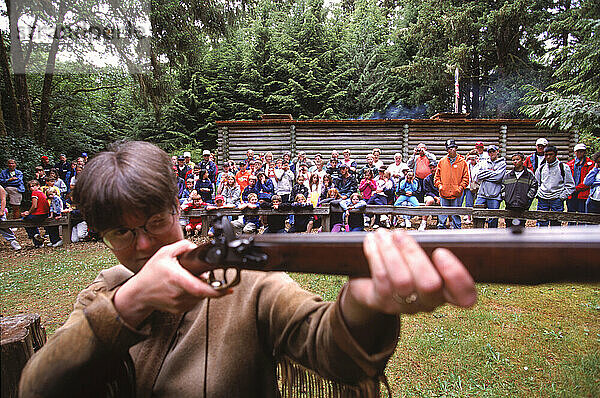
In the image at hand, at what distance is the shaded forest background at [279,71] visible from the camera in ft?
56.2

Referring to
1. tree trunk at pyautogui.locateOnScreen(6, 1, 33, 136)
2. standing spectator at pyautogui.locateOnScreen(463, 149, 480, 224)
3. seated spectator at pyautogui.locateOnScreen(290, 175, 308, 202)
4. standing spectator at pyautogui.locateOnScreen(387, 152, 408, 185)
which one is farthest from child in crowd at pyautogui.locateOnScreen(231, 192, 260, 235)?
tree trunk at pyautogui.locateOnScreen(6, 1, 33, 136)

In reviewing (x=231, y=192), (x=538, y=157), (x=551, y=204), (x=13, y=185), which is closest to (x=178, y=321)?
(x=231, y=192)

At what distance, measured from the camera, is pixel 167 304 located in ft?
4.31

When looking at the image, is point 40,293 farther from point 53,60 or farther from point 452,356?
point 53,60

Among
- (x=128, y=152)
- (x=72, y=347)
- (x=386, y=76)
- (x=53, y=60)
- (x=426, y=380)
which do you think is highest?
(x=386, y=76)

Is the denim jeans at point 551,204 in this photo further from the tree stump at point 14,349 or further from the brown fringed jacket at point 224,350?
the tree stump at point 14,349

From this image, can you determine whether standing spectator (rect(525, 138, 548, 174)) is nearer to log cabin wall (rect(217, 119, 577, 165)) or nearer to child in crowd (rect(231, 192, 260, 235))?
log cabin wall (rect(217, 119, 577, 165))

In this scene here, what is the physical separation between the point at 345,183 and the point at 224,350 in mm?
10663

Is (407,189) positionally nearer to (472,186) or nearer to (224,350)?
(472,186)

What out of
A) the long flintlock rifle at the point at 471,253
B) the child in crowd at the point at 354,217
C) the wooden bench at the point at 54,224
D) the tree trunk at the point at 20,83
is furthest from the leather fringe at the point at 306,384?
the tree trunk at the point at 20,83

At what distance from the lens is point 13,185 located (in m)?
13.9

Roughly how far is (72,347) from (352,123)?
62.7 ft

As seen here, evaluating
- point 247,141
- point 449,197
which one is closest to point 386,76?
point 247,141

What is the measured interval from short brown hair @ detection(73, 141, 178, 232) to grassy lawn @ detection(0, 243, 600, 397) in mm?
2761
